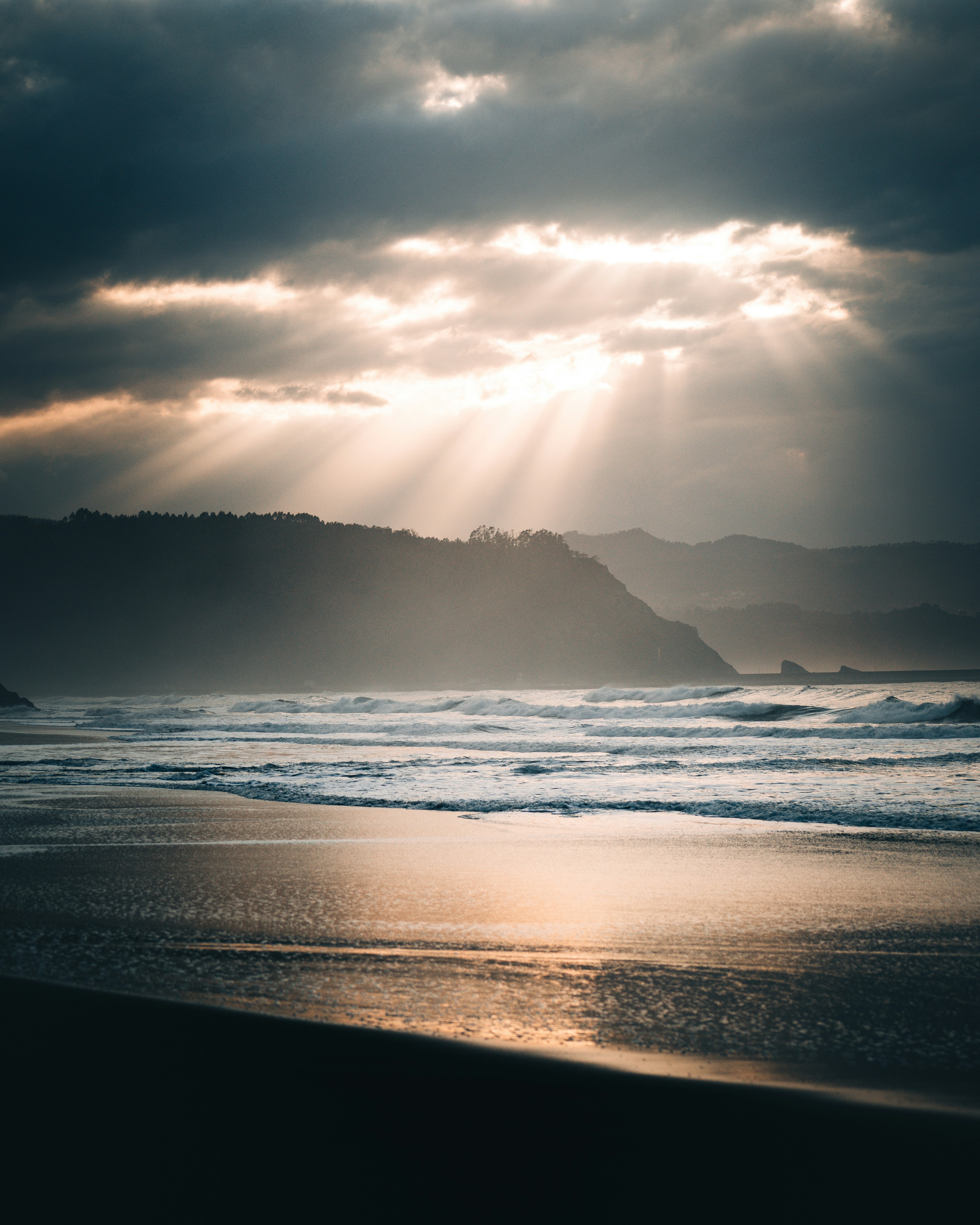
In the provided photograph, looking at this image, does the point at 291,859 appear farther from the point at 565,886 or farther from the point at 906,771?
the point at 906,771

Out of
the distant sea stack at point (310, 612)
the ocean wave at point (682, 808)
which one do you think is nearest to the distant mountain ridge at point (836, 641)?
the distant sea stack at point (310, 612)

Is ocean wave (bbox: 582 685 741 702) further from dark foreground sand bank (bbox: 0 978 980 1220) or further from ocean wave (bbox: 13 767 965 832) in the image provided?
dark foreground sand bank (bbox: 0 978 980 1220)

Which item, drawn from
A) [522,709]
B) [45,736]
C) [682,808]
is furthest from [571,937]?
[522,709]

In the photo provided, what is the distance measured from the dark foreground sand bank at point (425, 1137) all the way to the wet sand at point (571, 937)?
239 mm

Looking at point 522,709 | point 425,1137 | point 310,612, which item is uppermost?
point 310,612

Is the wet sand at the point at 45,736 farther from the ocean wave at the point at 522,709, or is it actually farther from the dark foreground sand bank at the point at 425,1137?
the dark foreground sand bank at the point at 425,1137

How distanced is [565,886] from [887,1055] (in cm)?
265

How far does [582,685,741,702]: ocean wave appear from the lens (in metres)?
38.2

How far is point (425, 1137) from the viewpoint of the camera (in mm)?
2041

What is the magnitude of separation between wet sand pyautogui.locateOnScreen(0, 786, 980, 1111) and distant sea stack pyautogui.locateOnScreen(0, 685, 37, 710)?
151 feet

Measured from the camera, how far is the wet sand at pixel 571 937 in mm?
2756

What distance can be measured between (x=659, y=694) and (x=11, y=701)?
3641 cm

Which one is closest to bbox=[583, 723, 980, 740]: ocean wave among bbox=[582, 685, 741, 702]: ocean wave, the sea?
the sea

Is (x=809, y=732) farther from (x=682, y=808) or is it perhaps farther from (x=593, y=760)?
(x=682, y=808)
